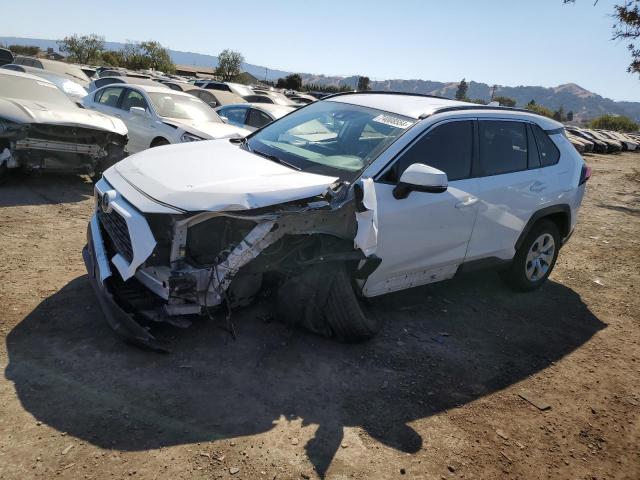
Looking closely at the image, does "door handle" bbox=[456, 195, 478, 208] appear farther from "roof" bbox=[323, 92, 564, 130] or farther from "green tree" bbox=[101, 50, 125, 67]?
"green tree" bbox=[101, 50, 125, 67]

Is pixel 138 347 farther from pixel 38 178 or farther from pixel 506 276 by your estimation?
pixel 38 178

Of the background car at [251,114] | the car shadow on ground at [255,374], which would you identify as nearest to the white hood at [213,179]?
the car shadow on ground at [255,374]

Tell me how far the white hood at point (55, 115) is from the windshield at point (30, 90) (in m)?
0.21

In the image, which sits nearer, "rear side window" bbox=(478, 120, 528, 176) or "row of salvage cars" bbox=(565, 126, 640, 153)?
"rear side window" bbox=(478, 120, 528, 176)

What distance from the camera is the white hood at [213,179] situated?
3135 millimetres

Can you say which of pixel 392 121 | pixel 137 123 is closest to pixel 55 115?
pixel 137 123

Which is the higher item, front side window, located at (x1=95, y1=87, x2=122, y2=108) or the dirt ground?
front side window, located at (x1=95, y1=87, x2=122, y2=108)

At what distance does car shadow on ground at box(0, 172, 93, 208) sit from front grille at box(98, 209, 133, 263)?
3.30 m

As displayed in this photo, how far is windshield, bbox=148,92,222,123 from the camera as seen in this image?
29.8ft

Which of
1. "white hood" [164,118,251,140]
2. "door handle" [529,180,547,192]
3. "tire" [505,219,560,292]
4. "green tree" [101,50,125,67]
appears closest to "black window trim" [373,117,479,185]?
"door handle" [529,180,547,192]

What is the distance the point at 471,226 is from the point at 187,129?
569 cm

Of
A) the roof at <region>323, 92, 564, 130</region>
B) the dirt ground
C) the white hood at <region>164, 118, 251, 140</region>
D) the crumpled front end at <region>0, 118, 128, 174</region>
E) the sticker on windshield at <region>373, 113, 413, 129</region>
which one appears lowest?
the dirt ground

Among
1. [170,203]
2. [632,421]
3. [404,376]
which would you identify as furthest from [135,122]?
[632,421]

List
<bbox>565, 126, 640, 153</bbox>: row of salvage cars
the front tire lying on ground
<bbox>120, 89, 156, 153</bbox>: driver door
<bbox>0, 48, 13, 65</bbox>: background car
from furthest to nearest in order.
Answer: <bbox>565, 126, 640, 153</bbox>: row of salvage cars, <bbox>0, 48, 13, 65</bbox>: background car, <bbox>120, 89, 156, 153</bbox>: driver door, the front tire lying on ground
